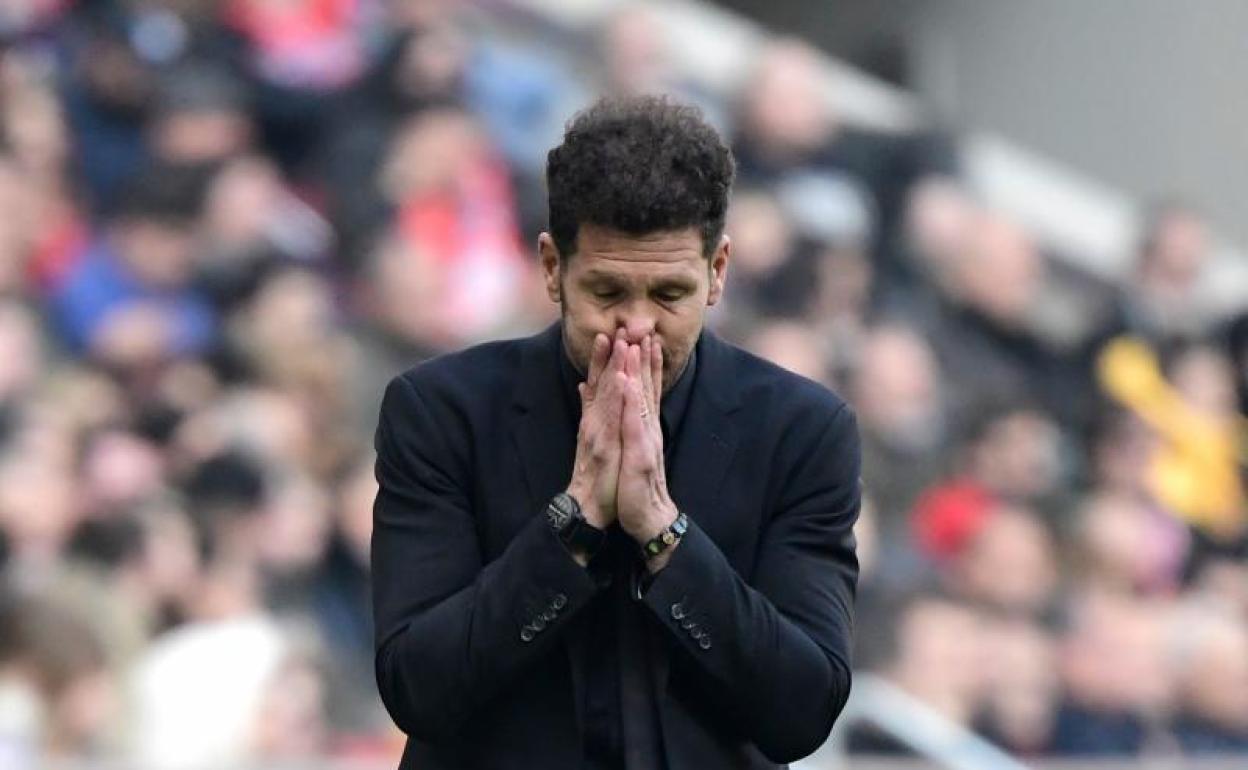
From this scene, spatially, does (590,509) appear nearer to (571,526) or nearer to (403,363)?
(571,526)

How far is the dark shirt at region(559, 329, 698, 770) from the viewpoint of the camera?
119 inches

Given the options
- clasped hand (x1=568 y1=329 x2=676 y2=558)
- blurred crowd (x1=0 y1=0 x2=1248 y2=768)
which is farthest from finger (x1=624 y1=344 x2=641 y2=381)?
blurred crowd (x1=0 y1=0 x2=1248 y2=768)

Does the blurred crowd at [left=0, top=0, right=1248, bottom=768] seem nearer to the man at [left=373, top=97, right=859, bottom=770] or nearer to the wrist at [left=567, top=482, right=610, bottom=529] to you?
the man at [left=373, top=97, right=859, bottom=770]

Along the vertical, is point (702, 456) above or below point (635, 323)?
below

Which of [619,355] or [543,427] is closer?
[619,355]

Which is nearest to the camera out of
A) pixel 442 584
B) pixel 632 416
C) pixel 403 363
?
pixel 632 416

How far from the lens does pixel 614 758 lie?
3033mm

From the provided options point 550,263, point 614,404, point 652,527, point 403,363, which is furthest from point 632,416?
point 403,363

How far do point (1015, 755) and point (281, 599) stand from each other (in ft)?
8.42

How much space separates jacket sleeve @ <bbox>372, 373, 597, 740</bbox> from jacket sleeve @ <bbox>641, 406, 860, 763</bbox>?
134mm

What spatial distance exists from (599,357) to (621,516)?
7.4 inches

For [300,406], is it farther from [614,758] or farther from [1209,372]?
[614,758]

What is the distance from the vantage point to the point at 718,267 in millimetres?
3090

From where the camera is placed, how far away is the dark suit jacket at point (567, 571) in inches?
116
